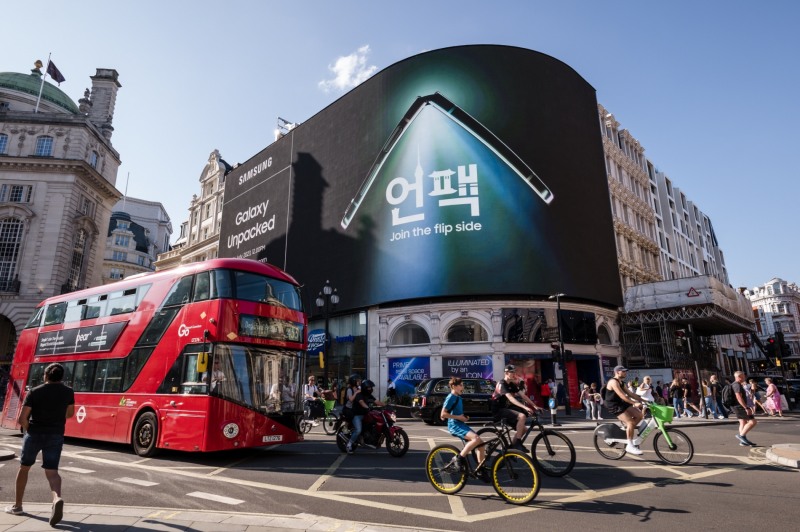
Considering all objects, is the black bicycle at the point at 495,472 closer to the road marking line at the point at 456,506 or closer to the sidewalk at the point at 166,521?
the road marking line at the point at 456,506

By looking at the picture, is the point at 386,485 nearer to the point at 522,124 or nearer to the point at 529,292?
the point at 529,292

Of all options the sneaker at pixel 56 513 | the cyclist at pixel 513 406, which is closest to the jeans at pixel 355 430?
the cyclist at pixel 513 406

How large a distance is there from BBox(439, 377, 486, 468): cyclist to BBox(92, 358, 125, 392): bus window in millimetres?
8996

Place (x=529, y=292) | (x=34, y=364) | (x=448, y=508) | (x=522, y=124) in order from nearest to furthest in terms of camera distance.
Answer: (x=448, y=508) < (x=34, y=364) < (x=529, y=292) < (x=522, y=124)

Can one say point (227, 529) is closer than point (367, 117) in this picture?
Yes

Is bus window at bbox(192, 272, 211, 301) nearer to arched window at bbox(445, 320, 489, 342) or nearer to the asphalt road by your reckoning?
the asphalt road

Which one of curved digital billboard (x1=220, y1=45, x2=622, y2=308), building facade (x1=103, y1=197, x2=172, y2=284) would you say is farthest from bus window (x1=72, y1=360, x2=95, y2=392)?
building facade (x1=103, y1=197, x2=172, y2=284)

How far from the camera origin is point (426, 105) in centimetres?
3172

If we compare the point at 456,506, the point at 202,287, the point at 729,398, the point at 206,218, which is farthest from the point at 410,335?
the point at 206,218

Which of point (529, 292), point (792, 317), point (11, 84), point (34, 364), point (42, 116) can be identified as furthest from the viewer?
point (792, 317)

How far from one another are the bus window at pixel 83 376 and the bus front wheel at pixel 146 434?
2519mm

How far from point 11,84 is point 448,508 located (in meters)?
65.7

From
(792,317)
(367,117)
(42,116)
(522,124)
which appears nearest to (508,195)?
(522,124)

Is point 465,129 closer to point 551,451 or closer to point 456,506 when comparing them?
point 551,451
